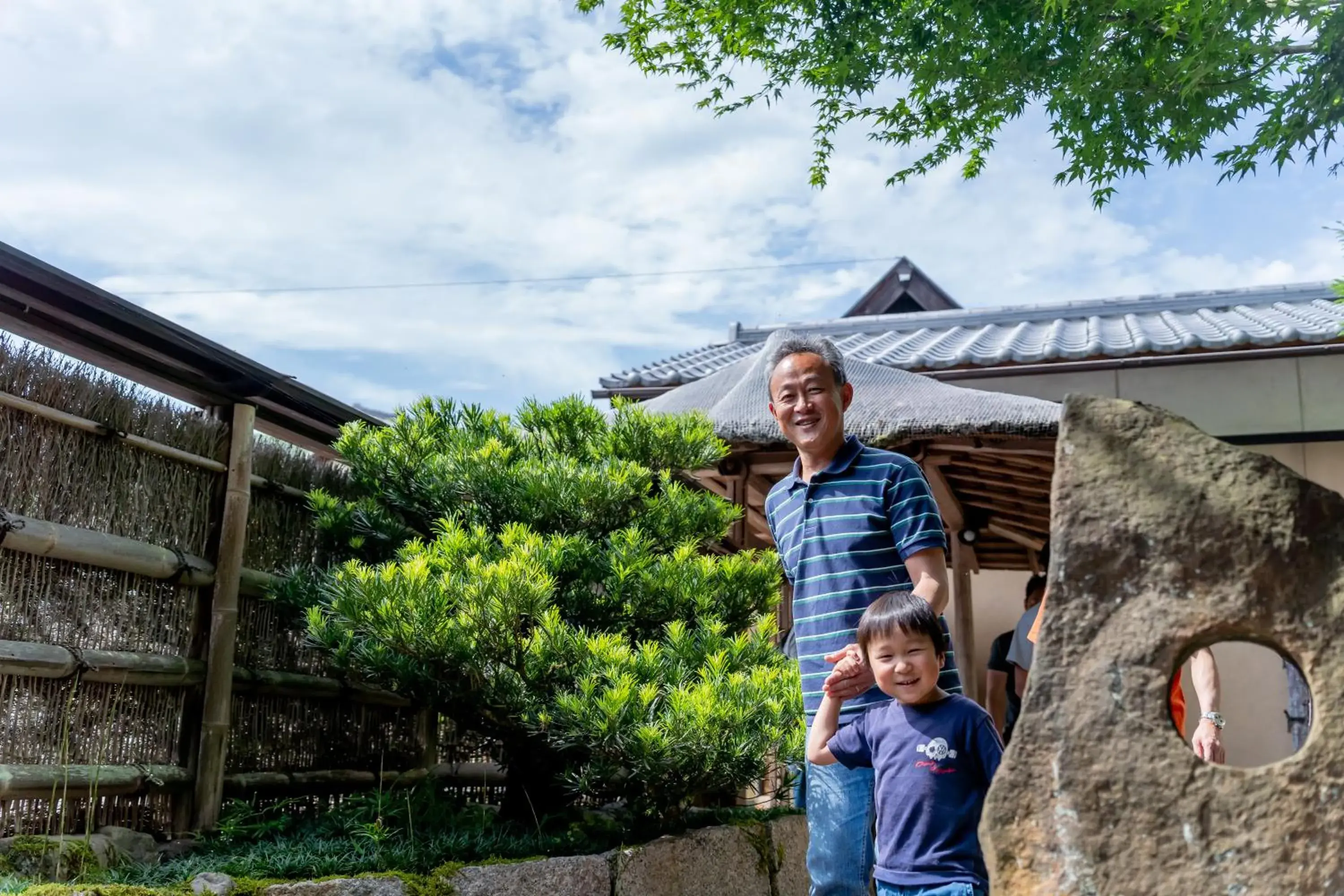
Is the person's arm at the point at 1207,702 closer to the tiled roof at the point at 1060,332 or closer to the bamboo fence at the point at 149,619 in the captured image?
the bamboo fence at the point at 149,619

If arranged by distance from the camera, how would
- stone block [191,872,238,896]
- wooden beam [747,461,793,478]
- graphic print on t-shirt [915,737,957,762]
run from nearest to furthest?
graphic print on t-shirt [915,737,957,762]
stone block [191,872,238,896]
wooden beam [747,461,793,478]

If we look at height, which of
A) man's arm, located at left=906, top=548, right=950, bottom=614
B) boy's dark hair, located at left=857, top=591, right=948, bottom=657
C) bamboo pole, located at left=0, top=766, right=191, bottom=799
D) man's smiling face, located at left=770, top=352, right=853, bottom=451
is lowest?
bamboo pole, located at left=0, top=766, right=191, bottom=799

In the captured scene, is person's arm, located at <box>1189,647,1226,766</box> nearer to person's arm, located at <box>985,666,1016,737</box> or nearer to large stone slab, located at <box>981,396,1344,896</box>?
large stone slab, located at <box>981,396,1344,896</box>

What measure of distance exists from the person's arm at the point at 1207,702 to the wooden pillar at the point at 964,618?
506cm

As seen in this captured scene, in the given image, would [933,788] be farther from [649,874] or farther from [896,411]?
[896,411]

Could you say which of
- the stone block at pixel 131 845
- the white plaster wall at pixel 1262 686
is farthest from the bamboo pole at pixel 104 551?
the white plaster wall at pixel 1262 686

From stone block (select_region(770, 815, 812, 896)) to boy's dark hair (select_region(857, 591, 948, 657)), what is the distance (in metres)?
2.58

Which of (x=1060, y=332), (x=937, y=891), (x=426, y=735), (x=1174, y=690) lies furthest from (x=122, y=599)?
(x=1060, y=332)

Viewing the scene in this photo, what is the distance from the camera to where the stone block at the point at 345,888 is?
363 cm

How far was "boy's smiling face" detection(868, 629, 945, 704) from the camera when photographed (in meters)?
2.60

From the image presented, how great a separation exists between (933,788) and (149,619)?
318 cm

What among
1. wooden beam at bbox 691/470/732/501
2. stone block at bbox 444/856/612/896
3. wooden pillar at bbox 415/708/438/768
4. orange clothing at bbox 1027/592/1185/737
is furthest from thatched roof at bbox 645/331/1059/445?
orange clothing at bbox 1027/592/1185/737

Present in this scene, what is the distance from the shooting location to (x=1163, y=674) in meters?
1.94

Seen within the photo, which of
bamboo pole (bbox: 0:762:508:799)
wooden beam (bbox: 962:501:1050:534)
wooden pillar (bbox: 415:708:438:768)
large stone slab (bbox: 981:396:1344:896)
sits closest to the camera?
large stone slab (bbox: 981:396:1344:896)
